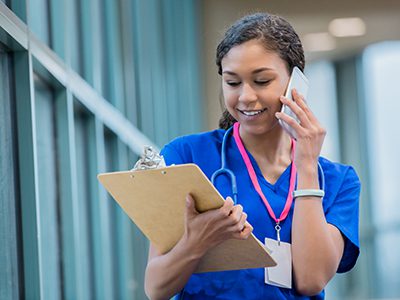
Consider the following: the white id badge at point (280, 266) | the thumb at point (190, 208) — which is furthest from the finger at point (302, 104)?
the thumb at point (190, 208)

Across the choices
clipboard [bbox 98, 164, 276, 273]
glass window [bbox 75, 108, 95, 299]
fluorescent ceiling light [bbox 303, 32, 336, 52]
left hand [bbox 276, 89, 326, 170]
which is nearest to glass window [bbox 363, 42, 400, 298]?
fluorescent ceiling light [bbox 303, 32, 336, 52]

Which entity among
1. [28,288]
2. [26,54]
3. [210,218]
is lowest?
[28,288]

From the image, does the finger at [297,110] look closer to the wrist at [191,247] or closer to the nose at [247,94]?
the nose at [247,94]

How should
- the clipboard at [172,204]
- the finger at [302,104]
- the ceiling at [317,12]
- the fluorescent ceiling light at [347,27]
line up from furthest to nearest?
the fluorescent ceiling light at [347,27] < the ceiling at [317,12] < the finger at [302,104] < the clipboard at [172,204]

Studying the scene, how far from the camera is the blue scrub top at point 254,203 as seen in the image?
2070mm

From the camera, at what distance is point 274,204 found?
2119mm

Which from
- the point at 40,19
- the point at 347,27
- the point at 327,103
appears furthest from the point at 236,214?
the point at 327,103

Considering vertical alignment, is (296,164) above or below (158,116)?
below

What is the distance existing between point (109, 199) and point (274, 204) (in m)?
2.36

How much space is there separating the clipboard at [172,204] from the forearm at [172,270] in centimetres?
3

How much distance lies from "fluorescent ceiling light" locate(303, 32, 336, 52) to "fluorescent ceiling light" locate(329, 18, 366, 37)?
0.09 m

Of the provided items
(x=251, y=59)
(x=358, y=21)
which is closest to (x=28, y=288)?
(x=251, y=59)

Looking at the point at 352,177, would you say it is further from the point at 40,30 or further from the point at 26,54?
the point at 40,30

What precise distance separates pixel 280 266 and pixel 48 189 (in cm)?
128
